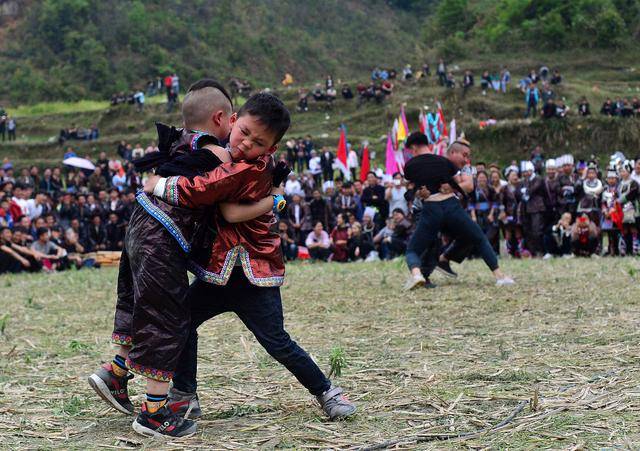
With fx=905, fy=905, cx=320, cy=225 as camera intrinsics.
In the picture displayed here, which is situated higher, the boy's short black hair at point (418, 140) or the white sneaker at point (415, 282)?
the boy's short black hair at point (418, 140)

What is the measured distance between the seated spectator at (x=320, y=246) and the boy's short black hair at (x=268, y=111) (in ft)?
43.0

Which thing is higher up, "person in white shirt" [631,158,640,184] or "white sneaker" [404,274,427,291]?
"person in white shirt" [631,158,640,184]

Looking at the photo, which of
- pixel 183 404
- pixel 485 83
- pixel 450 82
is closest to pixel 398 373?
pixel 183 404

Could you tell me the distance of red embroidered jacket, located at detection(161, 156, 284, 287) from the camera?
13.6 feet

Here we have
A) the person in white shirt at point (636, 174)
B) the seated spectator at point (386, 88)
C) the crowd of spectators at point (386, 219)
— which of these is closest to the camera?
the person in white shirt at point (636, 174)

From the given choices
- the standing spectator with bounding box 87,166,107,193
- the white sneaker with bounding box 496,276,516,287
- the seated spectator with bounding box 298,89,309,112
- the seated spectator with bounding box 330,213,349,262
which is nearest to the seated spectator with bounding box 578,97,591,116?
the seated spectator with bounding box 298,89,309,112

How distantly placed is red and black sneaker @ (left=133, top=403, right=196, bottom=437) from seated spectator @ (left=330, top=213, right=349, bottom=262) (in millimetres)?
12838

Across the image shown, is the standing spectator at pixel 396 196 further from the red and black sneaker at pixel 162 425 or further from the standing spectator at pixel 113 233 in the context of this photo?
the red and black sneaker at pixel 162 425

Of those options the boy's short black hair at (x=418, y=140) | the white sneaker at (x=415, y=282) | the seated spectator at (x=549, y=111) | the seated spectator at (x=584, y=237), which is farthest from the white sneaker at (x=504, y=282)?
the seated spectator at (x=549, y=111)

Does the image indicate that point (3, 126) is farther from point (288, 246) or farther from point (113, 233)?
point (288, 246)

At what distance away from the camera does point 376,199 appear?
1806cm

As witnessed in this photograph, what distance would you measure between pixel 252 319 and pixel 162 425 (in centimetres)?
65

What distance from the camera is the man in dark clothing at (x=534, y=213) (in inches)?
626

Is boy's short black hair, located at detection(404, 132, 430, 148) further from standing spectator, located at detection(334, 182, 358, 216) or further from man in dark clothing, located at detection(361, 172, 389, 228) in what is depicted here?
standing spectator, located at detection(334, 182, 358, 216)
